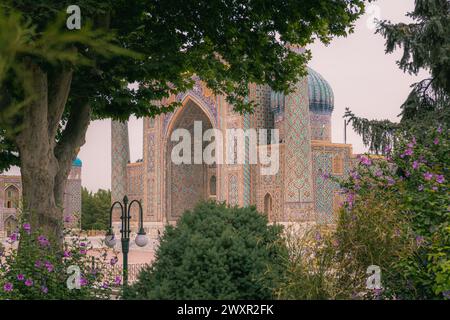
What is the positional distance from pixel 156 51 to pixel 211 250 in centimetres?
466

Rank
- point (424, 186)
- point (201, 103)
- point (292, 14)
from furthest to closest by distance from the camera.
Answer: point (201, 103) < point (292, 14) < point (424, 186)

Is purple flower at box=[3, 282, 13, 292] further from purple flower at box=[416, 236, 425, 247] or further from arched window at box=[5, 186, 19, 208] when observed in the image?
arched window at box=[5, 186, 19, 208]

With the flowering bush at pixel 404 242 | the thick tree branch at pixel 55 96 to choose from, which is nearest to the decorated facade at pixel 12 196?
the thick tree branch at pixel 55 96

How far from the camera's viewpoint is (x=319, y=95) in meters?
28.1

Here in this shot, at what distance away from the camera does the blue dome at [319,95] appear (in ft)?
91.8

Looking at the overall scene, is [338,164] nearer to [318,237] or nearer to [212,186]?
[212,186]

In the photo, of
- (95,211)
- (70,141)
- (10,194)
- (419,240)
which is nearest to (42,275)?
(70,141)

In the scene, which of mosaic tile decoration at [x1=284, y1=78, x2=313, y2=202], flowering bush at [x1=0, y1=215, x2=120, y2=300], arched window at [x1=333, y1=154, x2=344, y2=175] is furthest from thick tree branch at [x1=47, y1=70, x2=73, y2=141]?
arched window at [x1=333, y1=154, x2=344, y2=175]

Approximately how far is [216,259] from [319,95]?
24.2m

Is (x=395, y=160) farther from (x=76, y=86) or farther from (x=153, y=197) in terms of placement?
(x=153, y=197)

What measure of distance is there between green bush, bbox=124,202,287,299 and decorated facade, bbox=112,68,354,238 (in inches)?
462

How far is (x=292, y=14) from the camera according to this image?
27.7 ft

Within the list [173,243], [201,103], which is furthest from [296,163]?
[173,243]

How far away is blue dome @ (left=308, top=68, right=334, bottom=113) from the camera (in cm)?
2797
